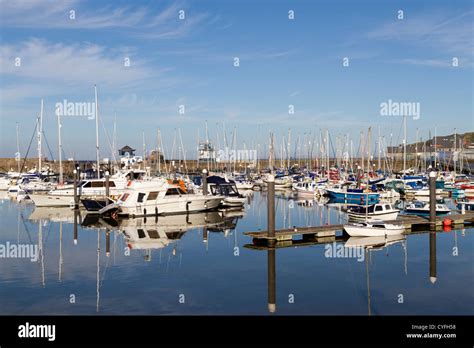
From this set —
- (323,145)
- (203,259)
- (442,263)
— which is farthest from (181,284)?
(323,145)

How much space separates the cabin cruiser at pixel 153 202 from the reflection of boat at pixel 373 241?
1594 centimetres

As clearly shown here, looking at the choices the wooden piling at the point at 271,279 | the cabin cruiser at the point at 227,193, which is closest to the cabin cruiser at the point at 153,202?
the cabin cruiser at the point at 227,193

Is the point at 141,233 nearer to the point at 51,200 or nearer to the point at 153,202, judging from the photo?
the point at 153,202

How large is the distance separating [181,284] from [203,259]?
4.87 metres

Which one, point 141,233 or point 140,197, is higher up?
point 140,197

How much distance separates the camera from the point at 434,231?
3183 centimetres

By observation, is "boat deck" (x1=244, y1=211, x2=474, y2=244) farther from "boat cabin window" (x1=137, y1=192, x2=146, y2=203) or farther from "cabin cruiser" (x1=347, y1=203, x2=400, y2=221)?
"boat cabin window" (x1=137, y1=192, x2=146, y2=203)

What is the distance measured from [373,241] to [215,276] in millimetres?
10472

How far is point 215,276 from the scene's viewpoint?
21.5 m

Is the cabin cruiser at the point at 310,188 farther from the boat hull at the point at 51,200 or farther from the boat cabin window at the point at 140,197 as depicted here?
the boat hull at the point at 51,200

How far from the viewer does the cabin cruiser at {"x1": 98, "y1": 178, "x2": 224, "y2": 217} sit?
39.4 metres

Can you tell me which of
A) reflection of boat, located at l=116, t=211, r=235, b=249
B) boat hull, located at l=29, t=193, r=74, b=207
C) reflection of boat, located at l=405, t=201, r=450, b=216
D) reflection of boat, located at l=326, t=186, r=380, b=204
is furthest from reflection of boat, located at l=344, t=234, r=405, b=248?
boat hull, located at l=29, t=193, r=74, b=207

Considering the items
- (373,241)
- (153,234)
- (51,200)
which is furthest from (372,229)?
(51,200)

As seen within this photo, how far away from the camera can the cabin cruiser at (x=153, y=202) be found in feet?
129
